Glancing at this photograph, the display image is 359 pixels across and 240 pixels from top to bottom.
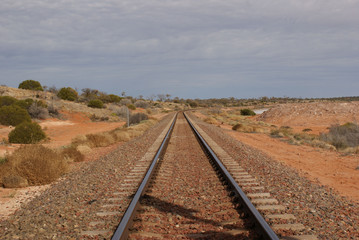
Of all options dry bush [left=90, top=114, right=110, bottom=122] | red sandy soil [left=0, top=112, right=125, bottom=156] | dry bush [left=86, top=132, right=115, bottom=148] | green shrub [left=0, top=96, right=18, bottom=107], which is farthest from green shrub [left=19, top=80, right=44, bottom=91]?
dry bush [left=86, top=132, right=115, bottom=148]

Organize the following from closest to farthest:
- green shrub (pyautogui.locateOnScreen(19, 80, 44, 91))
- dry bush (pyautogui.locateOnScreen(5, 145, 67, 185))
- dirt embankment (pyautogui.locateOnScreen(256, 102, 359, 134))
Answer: dry bush (pyautogui.locateOnScreen(5, 145, 67, 185)) < dirt embankment (pyautogui.locateOnScreen(256, 102, 359, 134)) < green shrub (pyautogui.locateOnScreen(19, 80, 44, 91))

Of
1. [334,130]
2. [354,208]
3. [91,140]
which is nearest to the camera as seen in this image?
[354,208]

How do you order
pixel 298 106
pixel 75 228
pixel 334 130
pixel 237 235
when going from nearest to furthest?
pixel 237 235 → pixel 75 228 → pixel 334 130 → pixel 298 106

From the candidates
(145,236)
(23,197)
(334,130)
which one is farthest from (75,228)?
(334,130)

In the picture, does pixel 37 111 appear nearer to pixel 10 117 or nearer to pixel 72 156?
pixel 10 117

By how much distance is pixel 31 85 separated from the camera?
68625 millimetres

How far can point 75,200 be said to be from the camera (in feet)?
22.4

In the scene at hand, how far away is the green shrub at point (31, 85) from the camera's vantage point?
67994mm

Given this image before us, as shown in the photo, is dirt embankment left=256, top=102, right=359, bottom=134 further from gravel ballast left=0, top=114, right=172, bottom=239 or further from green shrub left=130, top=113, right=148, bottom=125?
gravel ballast left=0, top=114, right=172, bottom=239

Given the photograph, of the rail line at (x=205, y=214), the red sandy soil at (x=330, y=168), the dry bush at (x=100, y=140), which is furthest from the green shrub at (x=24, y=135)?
the red sandy soil at (x=330, y=168)

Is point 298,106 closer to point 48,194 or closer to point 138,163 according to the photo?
point 138,163

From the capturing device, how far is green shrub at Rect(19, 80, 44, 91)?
223ft

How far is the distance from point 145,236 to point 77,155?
869cm

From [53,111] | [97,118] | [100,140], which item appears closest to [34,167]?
[100,140]
